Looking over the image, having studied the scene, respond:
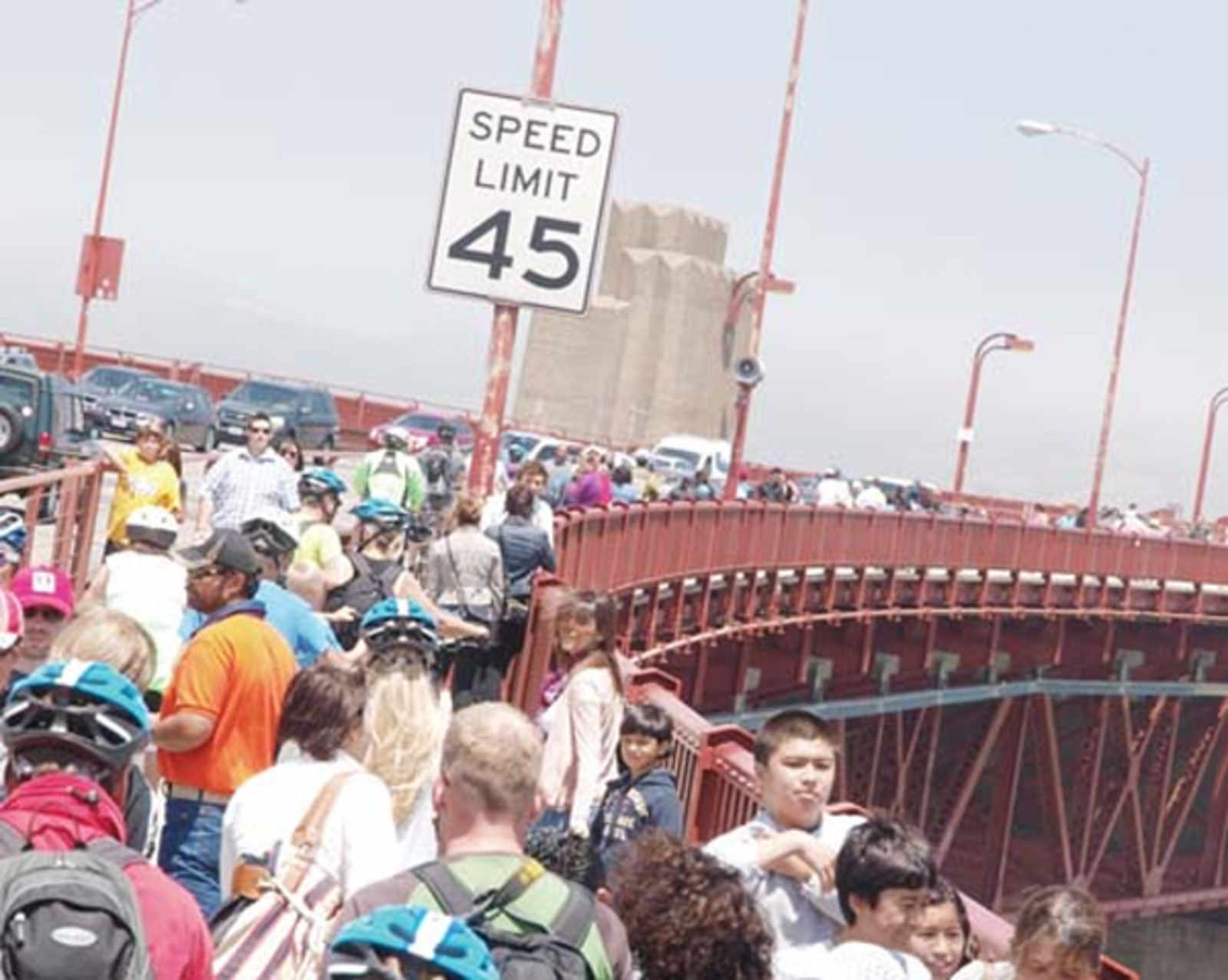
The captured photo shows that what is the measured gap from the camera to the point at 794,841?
6.95 metres

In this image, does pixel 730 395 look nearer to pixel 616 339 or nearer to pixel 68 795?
pixel 616 339

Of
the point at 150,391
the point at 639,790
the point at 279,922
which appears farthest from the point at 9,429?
the point at 279,922

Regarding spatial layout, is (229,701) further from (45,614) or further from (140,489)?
(140,489)

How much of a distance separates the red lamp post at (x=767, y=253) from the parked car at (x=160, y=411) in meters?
9.24

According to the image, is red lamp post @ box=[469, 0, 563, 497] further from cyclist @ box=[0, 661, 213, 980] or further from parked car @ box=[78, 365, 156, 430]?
parked car @ box=[78, 365, 156, 430]

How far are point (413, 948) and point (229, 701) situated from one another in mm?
3722

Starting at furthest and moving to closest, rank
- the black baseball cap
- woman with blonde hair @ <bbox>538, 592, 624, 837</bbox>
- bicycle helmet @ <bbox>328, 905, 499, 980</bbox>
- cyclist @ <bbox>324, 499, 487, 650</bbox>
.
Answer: cyclist @ <bbox>324, 499, 487, 650</bbox>, woman with blonde hair @ <bbox>538, 592, 624, 837</bbox>, the black baseball cap, bicycle helmet @ <bbox>328, 905, 499, 980</bbox>

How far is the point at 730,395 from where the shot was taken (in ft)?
497

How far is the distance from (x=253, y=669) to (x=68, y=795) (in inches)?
106

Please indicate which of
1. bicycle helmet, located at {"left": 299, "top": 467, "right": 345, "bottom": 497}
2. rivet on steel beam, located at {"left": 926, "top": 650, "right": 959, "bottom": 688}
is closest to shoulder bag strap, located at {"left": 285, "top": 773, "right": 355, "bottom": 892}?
bicycle helmet, located at {"left": 299, "top": 467, "right": 345, "bottom": 497}

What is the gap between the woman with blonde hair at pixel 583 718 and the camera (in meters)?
9.25

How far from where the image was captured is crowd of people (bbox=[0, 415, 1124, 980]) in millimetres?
4902

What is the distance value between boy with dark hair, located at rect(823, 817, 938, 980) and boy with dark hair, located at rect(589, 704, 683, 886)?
7.93 ft

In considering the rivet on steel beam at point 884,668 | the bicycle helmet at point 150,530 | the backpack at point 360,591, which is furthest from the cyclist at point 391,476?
the rivet on steel beam at point 884,668
